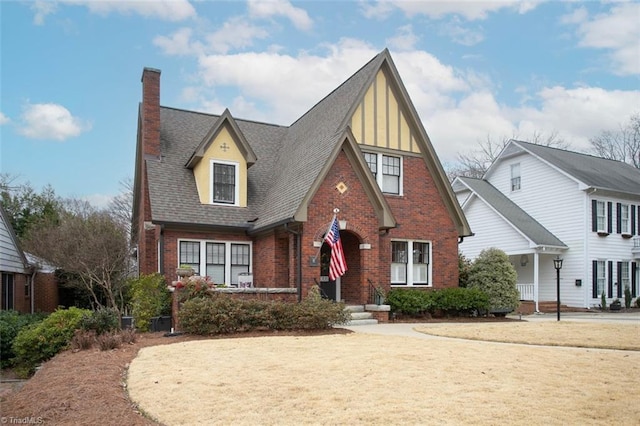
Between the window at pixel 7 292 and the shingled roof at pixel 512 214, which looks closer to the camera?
the window at pixel 7 292

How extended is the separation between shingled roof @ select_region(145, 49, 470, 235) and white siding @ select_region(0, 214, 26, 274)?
17.1 feet

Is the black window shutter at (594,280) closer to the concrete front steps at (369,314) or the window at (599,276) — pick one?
the window at (599,276)

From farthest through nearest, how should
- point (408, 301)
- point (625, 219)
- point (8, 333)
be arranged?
point (625, 219) → point (408, 301) → point (8, 333)

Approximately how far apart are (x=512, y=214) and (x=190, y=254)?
61.5 feet

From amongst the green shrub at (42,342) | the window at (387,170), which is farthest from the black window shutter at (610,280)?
the green shrub at (42,342)

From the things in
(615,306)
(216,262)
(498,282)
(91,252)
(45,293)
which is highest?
(91,252)

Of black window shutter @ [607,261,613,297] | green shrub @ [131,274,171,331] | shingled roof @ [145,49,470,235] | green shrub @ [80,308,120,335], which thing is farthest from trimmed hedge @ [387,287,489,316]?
black window shutter @ [607,261,613,297]

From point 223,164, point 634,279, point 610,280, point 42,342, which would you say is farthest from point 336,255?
point 634,279

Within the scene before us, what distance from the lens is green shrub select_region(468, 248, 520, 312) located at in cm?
2139

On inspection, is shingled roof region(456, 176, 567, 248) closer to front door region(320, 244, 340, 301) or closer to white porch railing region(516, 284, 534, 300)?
white porch railing region(516, 284, 534, 300)

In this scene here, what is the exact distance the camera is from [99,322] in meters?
14.1

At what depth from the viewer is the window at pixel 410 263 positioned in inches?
Answer: 837

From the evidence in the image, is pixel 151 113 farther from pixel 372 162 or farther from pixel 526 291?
pixel 526 291

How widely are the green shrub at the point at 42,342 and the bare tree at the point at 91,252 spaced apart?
6.94 meters
